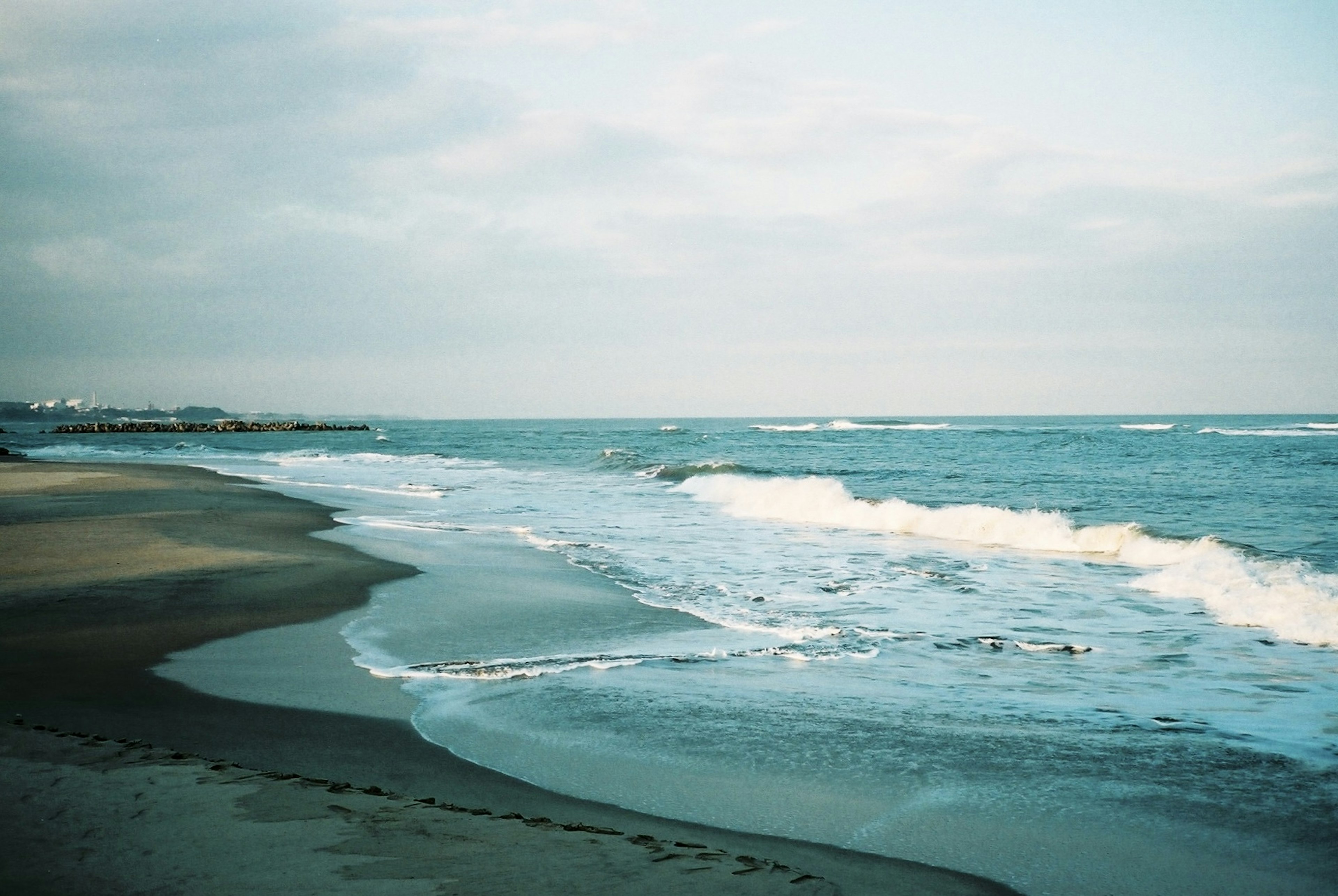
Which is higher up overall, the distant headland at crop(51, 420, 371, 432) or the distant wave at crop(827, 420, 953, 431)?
the distant wave at crop(827, 420, 953, 431)

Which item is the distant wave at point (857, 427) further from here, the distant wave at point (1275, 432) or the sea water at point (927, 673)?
the sea water at point (927, 673)

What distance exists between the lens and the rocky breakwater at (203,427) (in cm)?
9356

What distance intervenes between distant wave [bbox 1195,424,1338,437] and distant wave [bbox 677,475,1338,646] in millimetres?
54050

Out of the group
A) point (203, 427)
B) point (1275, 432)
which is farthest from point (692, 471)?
point (203, 427)

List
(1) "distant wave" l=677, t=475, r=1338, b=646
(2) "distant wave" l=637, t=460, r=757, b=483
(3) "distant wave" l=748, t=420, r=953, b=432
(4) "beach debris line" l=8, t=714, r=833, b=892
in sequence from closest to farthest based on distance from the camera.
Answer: (4) "beach debris line" l=8, t=714, r=833, b=892
(1) "distant wave" l=677, t=475, r=1338, b=646
(2) "distant wave" l=637, t=460, r=757, b=483
(3) "distant wave" l=748, t=420, r=953, b=432

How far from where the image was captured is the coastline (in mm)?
3596

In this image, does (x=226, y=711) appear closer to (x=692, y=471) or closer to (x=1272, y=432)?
(x=692, y=471)

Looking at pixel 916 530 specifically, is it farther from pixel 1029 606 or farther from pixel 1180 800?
pixel 1180 800

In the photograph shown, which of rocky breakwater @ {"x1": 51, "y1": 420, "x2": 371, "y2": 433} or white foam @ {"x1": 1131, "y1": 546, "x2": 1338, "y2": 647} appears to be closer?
white foam @ {"x1": 1131, "y1": 546, "x2": 1338, "y2": 647}

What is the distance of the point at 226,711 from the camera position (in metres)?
5.77

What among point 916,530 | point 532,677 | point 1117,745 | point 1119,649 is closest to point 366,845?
point 532,677

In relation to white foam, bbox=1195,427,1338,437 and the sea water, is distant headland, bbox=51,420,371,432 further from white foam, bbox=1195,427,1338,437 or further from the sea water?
white foam, bbox=1195,427,1338,437

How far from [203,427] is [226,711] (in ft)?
370

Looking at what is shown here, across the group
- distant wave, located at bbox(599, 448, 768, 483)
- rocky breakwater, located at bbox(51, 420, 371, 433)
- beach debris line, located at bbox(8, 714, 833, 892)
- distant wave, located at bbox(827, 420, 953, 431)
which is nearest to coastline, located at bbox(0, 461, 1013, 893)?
beach debris line, located at bbox(8, 714, 833, 892)
